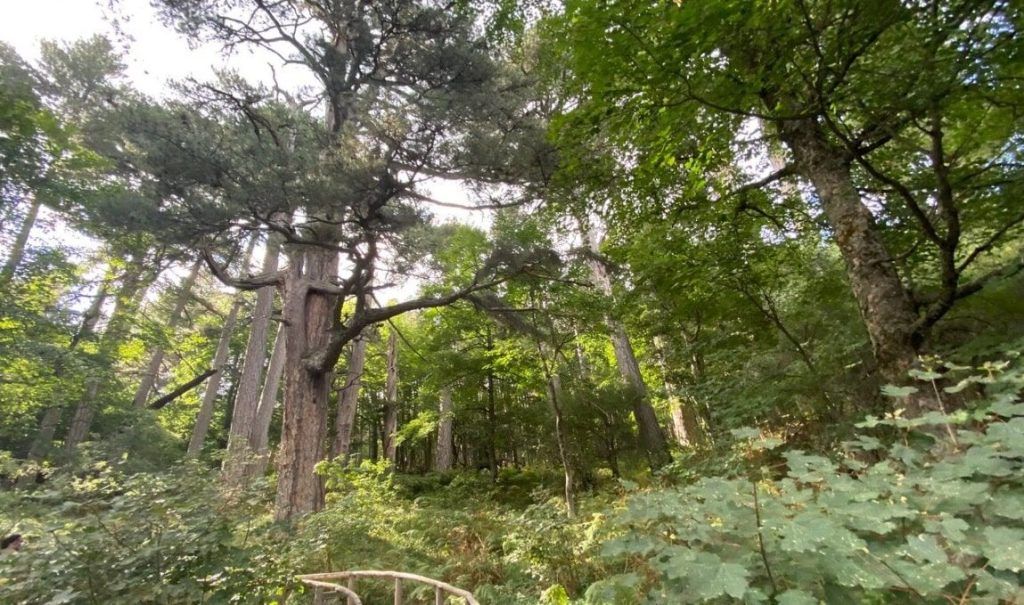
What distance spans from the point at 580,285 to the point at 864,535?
203 inches

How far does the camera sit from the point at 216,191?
5.19 meters

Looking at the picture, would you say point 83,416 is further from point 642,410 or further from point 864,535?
point 864,535

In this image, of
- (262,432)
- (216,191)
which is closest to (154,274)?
(216,191)

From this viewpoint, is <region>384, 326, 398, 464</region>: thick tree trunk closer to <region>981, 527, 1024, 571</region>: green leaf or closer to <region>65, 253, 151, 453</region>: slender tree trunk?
<region>65, 253, 151, 453</region>: slender tree trunk

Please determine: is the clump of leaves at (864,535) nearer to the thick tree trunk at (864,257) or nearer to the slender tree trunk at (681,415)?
the thick tree trunk at (864,257)

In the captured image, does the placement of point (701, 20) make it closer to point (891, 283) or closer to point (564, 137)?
point (564, 137)

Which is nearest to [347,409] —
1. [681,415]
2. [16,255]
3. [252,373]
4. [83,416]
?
[252,373]

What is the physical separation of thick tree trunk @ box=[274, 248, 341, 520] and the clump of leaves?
17.9ft

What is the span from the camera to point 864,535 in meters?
1.74

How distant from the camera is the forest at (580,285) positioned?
1865 millimetres

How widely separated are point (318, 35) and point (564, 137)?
4.70 metres

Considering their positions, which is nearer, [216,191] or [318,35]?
[216,191]

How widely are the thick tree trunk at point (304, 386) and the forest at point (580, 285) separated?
4cm

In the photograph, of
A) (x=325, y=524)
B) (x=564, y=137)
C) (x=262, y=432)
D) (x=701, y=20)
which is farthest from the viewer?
(x=262, y=432)
